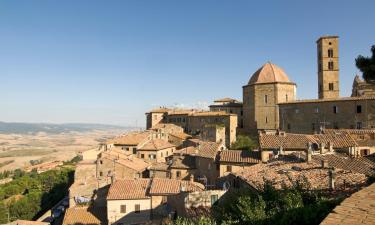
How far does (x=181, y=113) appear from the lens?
6925 cm

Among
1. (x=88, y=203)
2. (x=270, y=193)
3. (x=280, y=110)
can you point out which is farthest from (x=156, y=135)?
(x=270, y=193)

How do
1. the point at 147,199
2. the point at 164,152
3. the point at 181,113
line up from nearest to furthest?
the point at 147,199, the point at 164,152, the point at 181,113

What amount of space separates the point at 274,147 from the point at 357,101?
20.7 m

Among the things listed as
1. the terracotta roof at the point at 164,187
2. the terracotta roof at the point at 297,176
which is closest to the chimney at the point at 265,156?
the terracotta roof at the point at 297,176

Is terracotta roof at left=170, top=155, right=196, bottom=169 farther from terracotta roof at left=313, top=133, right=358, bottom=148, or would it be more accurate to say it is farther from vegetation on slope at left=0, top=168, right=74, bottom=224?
vegetation on slope at left=0, top=168, right=74, bottom=224

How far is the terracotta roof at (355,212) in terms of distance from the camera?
4.75 metres

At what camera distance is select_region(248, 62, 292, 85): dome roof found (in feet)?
182

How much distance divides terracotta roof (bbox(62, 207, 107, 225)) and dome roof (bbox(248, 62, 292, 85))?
3698 centimetres

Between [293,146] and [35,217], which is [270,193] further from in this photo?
[35,217]

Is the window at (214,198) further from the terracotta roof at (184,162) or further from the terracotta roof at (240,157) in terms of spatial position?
the terracotta roof at (184,162)

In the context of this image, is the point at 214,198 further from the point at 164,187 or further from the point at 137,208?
the point at 137,208

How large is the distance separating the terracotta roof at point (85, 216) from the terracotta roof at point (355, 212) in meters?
24.2

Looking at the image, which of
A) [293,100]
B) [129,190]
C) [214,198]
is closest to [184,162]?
[129,190]

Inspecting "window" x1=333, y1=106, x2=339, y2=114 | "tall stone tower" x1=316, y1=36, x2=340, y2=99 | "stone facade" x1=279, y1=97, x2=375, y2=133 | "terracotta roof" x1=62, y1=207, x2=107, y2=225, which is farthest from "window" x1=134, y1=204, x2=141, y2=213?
"tall stone tower" x1=316, y1=36, x2=340, y2=99
